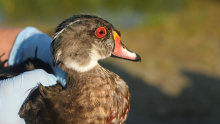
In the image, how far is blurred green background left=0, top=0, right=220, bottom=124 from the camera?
141 inches

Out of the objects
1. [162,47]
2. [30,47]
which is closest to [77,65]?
[30,47]

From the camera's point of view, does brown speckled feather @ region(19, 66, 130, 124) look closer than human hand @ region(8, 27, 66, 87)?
Yes

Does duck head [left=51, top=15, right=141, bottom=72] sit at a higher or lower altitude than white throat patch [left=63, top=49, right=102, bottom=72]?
higher

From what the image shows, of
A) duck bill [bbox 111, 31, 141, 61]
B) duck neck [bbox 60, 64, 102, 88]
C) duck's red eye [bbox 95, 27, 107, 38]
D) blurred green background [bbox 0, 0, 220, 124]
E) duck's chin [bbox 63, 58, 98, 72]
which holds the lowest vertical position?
blurred green background [bbox 0, 0, 220, 124]

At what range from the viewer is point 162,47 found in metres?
4.77

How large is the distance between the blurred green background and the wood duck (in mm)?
1905

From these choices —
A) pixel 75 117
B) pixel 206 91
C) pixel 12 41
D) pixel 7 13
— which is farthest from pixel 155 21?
pixel 75 117

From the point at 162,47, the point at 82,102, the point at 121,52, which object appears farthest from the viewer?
the point at 162,47

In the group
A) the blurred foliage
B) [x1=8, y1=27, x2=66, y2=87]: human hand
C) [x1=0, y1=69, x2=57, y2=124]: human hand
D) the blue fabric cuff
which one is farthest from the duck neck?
the blurred foliage

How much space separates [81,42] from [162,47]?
10.9 feet

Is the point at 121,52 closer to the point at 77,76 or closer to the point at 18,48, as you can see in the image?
the point at 77,76

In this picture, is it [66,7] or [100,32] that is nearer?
[100,32]

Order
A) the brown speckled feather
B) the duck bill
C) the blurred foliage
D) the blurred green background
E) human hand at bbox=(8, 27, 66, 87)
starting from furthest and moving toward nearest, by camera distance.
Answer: the blurred foliage, the blurred green background, human hand at bbox=(8, 27, 66, 87), the duck bill, the brown speckled feather

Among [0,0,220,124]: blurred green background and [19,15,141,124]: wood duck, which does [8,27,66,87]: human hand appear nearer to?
[19,15,141,124]: wood duck
